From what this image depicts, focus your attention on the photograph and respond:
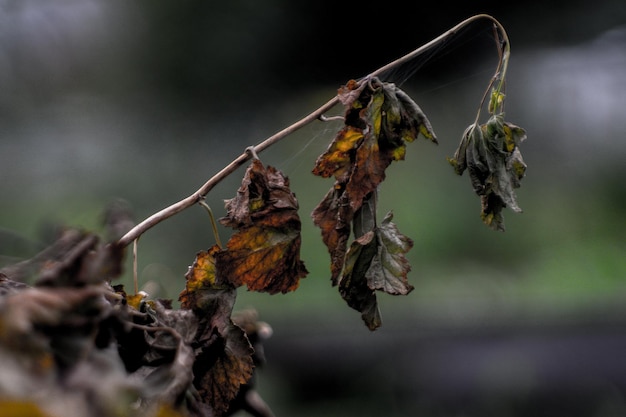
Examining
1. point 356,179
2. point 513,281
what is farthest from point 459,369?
point 356,179

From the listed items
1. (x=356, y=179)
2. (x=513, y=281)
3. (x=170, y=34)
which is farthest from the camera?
(x=513, y=281)

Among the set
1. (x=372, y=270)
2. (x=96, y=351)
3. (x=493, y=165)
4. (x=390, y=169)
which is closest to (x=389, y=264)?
(x=372, y=270)

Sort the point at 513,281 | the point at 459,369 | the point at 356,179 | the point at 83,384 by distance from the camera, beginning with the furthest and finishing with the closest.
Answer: the point at 513,281, the point at 459,369, the point at 356,179, the point at 83,384

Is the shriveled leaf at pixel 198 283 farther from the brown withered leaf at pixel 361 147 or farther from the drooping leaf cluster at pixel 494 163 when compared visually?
the drooping leaf cluster at pixel 494 163

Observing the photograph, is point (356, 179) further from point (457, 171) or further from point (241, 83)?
point (241, 83)

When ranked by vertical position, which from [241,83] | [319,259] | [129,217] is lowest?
[319,259]

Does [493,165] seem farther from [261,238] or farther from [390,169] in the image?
[390,169]

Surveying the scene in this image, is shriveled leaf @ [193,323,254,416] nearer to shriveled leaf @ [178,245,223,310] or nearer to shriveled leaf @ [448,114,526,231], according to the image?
shriveled leaf @ [178,245,223,310]
